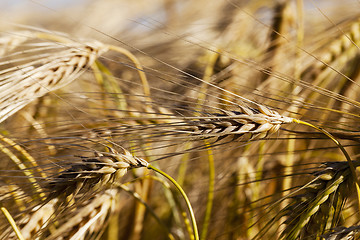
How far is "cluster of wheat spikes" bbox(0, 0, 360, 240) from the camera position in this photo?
0.61 metres

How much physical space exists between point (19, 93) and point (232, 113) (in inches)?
17.7

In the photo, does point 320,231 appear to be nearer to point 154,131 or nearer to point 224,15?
point 154,131

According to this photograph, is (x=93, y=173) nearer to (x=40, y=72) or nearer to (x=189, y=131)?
(x=189, y=131)

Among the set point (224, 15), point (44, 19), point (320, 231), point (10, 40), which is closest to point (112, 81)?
point (10, 40)

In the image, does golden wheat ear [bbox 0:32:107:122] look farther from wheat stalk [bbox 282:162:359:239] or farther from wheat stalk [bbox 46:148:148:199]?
wheat stalk [bbox 282:162:359:239]

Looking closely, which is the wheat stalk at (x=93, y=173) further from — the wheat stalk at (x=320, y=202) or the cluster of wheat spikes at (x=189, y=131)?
the wheat stalk at (x=320, y=202)

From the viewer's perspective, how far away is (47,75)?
0.83 m

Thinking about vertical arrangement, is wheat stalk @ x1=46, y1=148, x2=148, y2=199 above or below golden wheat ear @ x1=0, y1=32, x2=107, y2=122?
below

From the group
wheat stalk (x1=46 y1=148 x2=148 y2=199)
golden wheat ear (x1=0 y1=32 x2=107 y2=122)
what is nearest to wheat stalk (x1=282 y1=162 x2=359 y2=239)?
wheat stalk (x1=46 y1=148 x2=148 y2=199)

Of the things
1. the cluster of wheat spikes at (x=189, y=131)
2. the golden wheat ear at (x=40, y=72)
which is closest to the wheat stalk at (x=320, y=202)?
the cluster of wheat spikes at (x=189, y=131)

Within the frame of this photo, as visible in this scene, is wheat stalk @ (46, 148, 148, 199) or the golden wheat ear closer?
wheat stalk @ (46, 148, 148, 199)

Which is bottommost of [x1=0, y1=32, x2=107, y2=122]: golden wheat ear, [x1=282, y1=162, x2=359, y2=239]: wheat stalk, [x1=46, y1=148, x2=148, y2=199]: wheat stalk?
[x1=282, y1=162, x2=359, y2=239]: wheat stalk

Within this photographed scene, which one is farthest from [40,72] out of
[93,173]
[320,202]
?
[320,202]

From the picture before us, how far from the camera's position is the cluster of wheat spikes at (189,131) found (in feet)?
2.01
